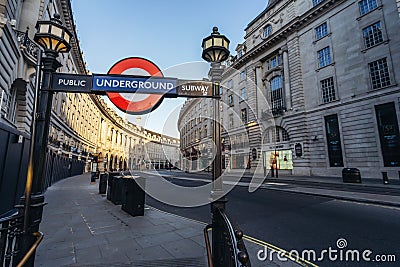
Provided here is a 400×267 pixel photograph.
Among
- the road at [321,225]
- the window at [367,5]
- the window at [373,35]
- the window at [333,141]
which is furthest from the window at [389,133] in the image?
the road at [321,225]

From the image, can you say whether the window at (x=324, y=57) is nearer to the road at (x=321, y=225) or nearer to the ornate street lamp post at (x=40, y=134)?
the road at (x=321, y=225)

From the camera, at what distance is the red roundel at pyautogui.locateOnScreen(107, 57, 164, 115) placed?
12.0 feet

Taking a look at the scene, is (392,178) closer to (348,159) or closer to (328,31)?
(348,159)

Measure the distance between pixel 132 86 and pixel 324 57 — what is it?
2765 centimetres

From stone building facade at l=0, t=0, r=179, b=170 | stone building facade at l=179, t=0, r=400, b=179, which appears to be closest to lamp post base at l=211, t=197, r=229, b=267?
stone building facade at l=0, t=0, r=179, b=170

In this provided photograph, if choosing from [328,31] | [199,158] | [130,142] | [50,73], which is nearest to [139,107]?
[50,73]

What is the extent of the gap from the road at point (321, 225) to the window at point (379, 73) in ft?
54.5

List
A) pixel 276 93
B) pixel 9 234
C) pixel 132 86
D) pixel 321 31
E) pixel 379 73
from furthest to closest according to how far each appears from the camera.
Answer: pixel 276 93 < pixel 321 31 < pixel 379 73 < pixel 132 86 < pixel 9 234

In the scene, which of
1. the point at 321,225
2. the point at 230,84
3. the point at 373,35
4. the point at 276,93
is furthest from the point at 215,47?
the point at 230,84

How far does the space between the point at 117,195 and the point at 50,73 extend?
6931 mm

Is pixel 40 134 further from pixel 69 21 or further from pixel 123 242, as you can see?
pixel 69 21

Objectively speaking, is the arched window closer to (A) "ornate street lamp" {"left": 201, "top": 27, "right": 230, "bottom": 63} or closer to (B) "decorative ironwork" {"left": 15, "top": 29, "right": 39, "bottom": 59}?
(A) "ornate street lamp" {"left": 201, "top": 27, "right": 230, "bottom": 63}

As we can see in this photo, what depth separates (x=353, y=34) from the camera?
70.7ft

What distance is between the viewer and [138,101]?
3.71 m
